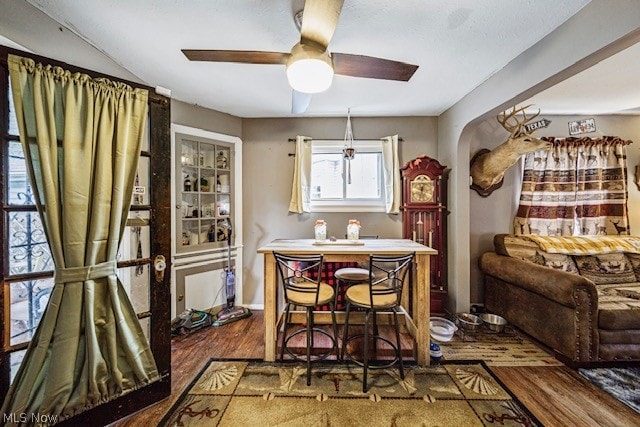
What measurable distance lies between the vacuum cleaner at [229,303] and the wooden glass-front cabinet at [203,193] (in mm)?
201

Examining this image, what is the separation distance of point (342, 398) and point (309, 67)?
2278 millimetres

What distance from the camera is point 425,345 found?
7.32 feet

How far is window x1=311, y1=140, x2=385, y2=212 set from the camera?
359 centimetres

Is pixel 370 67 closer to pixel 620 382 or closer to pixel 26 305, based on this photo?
pixel 26 305

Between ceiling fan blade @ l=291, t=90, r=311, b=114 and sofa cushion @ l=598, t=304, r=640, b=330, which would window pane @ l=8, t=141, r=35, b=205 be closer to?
ceiling fan blade @ l=291, t=90, r=311, b=114

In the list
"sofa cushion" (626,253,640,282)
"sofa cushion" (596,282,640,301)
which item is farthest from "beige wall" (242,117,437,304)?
"sofa cushion" (626,253,640,282)

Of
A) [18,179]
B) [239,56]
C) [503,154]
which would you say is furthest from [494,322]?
[18,179]

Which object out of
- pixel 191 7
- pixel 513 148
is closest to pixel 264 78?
pixel 191 7

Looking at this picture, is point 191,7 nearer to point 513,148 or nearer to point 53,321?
point 53,321

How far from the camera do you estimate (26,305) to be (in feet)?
4.83

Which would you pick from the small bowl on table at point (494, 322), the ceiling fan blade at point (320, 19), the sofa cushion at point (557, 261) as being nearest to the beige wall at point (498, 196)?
the small bowl on table at point (494, 322)

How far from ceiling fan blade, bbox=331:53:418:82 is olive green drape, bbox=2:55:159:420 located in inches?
55.1

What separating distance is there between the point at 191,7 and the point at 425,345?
10.3 ft

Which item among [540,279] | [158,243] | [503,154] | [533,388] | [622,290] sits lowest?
[533,388]
